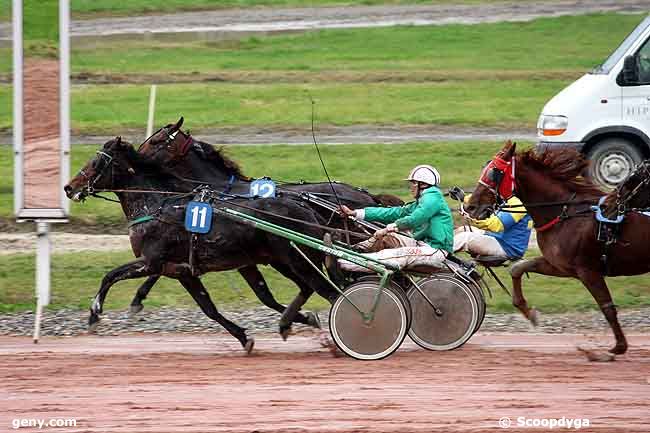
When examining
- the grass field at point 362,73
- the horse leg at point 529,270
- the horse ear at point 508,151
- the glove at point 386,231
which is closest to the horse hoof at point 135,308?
the glove at point 386,231

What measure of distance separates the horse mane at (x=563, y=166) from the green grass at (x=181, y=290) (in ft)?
9.01

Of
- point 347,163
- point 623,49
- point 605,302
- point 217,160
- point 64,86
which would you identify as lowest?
point 605,302

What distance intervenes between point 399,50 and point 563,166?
1725cm

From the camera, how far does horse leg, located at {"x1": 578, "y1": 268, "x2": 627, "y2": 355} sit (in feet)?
36.6

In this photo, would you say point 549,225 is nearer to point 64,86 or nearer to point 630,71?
point 64,86

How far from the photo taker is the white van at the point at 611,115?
54.6 feet

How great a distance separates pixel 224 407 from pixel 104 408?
859 millimetres

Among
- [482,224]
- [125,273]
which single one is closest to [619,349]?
[482,224]

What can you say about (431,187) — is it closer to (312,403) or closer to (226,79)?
(312,403)

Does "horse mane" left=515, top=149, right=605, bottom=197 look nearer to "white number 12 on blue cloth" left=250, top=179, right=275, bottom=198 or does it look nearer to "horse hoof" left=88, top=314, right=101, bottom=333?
"white number 12 on blue cloth" left=250, top=179, right=275, bottom=198

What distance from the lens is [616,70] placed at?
16.7 meters

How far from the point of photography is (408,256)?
1109 centimetres

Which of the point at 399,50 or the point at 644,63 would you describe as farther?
the point at 399,50

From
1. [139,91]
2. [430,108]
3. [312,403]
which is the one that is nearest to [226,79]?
[139,91]
